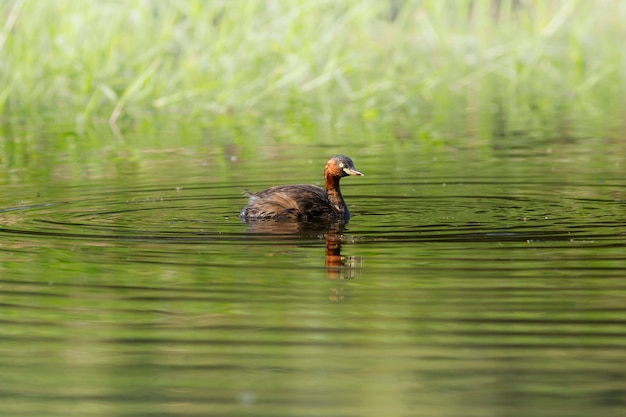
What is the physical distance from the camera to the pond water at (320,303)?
491cm

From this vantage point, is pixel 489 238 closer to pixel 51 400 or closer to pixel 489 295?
pixel 489 295

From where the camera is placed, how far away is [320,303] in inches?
252

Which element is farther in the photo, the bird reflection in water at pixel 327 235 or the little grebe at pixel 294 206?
the little grebe at pixel 294 206

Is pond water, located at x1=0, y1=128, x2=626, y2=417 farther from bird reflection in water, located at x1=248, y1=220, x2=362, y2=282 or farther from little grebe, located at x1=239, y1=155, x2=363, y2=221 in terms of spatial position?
little grebe, located at x1=239, y1=155, x2=363, y2=221

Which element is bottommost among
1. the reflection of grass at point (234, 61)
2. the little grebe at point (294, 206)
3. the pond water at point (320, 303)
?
the pond water at point (320, 303)

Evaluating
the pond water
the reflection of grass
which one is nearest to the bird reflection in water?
the pond water

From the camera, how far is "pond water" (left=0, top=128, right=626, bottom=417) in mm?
4910

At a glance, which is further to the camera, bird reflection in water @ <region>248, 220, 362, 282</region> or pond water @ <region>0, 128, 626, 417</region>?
bird reflection in water @ <region>248, 220, 362, 282</region>

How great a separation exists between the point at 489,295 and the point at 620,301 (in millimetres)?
610

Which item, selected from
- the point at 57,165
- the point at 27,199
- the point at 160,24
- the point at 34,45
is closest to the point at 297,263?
the point at 27,199

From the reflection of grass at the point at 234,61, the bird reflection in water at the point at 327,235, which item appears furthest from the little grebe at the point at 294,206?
the reflection of grass at the point at 234,61

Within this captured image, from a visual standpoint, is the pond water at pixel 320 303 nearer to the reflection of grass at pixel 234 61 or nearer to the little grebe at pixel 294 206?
the little grebe at pixel 294 206

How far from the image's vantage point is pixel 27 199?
10398mm

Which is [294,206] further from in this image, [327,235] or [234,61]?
[234,61]
